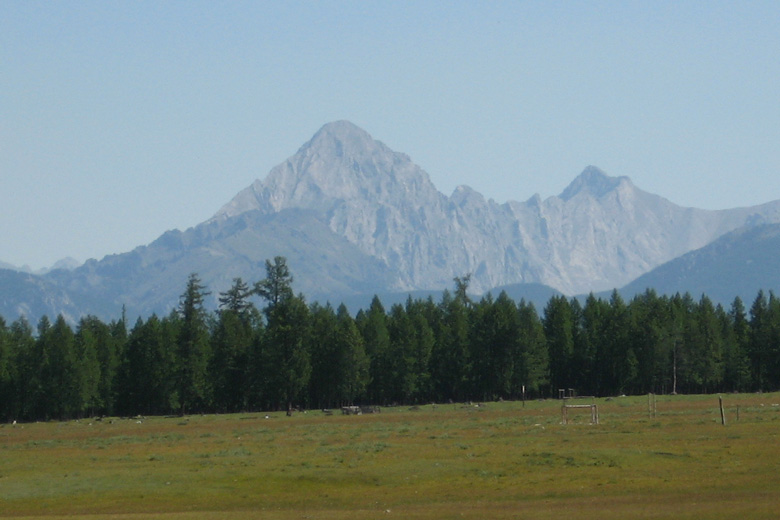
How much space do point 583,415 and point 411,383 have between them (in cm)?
5211

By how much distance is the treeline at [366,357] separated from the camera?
14750 centimetres

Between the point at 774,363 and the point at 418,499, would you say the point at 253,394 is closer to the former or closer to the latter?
the point at 774,363

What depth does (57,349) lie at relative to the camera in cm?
14712

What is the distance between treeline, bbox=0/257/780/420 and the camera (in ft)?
484

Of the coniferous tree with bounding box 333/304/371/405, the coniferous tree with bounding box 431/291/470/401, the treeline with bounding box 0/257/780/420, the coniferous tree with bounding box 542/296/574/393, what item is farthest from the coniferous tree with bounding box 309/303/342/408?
the coniferous tree with bounding box 542/296/574/393

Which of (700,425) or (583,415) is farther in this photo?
(583,415)

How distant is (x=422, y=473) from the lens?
6197 cm

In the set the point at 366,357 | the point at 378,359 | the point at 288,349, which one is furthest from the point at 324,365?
the point at 288,349

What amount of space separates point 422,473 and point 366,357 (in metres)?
93.8

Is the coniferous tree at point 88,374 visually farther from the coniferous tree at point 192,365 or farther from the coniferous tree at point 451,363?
the coniferous tree at point 451,363

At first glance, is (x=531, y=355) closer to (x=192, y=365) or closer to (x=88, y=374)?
(x=192, y=365)

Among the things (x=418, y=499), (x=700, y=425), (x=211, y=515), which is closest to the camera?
(x=211, y=515)

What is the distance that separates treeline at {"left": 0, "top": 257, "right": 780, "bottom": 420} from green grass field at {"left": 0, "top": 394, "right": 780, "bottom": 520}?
48597mm

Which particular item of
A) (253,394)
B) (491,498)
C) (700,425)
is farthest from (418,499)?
(253,394)
